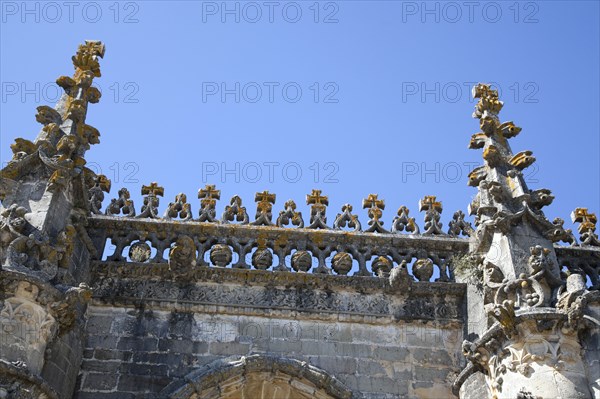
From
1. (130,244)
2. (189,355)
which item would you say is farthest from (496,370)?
(130,244)

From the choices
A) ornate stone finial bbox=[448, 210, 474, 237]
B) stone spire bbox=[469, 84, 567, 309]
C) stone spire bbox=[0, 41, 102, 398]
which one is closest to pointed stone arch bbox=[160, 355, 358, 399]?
stone spire bbox=[0, 41, 102, 398]

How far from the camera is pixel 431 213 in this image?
11.0 m

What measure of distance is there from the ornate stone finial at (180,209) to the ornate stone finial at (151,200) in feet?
0.55

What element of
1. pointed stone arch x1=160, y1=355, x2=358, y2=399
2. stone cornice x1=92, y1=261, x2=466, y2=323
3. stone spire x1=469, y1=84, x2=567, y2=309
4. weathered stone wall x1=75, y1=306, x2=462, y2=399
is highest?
stone spire x1=469, y1=84, x2=567, y2=309

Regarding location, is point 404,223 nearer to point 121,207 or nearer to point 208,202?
point 208,202

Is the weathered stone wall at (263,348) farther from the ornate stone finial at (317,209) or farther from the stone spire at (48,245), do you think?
the ornate stone finial at (317,209)

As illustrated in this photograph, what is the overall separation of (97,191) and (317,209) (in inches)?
113

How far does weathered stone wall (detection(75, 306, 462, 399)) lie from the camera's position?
9031 mm

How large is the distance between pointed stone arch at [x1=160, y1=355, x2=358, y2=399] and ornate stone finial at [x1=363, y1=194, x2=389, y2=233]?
7.85ft

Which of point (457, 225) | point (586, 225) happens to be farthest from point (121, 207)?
point (586, 225)

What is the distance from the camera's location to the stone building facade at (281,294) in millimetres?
8125

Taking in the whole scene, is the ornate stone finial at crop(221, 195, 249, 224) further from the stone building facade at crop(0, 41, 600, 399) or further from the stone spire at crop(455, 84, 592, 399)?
the stone spire at crop(455, 84, 592, 399)

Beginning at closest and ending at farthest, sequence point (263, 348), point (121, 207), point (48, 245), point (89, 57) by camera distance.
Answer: point (48, 245) → point (263, 348) → point (121, 207) → point (89, 57)

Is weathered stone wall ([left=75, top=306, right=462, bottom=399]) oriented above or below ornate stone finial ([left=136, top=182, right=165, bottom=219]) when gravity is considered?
below
